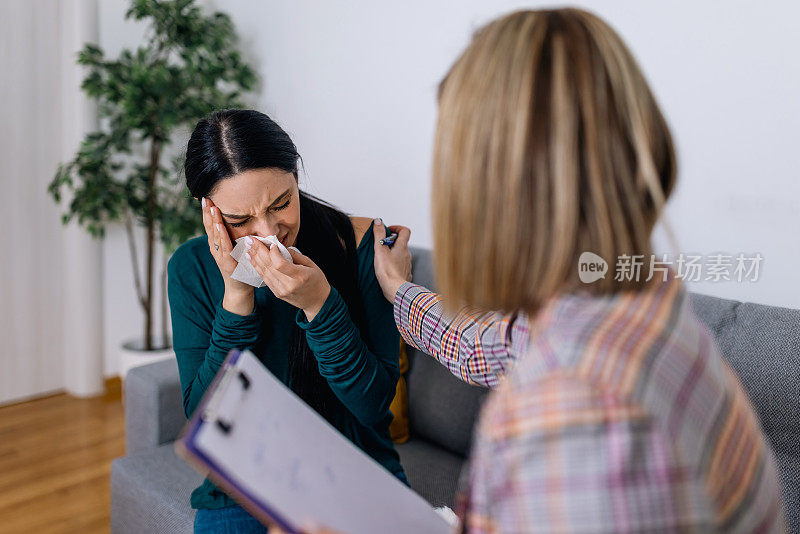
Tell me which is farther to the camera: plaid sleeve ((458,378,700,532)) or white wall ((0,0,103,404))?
white wall ((0,0,103,404))

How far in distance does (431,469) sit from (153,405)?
2.46 feet

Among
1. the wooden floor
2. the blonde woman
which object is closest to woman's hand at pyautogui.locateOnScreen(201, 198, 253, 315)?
the blonde woman

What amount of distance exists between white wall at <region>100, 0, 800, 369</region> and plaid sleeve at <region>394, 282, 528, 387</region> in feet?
1.17

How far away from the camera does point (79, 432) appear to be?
272 cm

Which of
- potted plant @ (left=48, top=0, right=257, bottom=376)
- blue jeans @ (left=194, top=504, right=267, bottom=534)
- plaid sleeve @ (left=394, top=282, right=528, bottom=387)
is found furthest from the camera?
potted plant @ (left=48, top=0, right=257, bottom=376)

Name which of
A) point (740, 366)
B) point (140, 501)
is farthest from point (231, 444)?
point (140, 501)

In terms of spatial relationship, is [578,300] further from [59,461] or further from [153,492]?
[59,461]

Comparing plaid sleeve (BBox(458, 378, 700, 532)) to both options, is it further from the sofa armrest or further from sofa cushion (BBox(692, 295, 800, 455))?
the sofa armrest

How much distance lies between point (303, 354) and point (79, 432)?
183cm

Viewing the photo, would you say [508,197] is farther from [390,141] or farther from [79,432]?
[79,432]

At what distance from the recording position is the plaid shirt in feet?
1.69

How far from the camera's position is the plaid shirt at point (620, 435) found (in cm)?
52

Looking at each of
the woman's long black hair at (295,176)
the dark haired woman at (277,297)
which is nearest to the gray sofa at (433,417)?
the dark haired woman at (277,297)

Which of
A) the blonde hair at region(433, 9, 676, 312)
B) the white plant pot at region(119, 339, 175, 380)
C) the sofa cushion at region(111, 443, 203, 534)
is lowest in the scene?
the white plant pot at region(119, 339, 175, 380)
